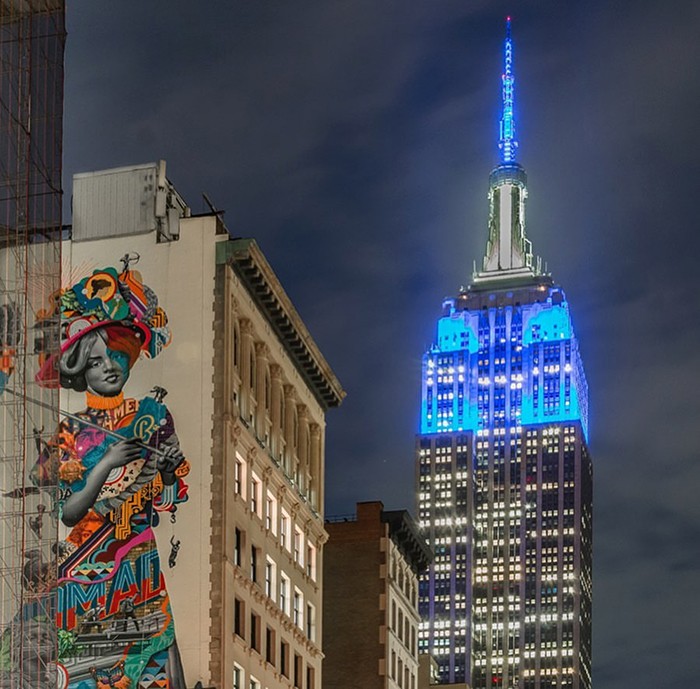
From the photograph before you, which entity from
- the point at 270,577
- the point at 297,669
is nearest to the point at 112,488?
the point at 270,577

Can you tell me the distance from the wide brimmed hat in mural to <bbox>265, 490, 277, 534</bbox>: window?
10.5 metres

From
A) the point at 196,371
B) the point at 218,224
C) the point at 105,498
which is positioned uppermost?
the point at 218,224

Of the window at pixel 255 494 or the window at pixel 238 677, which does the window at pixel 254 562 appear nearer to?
the window at pixel 255 494

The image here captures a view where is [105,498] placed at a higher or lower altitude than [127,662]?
higher

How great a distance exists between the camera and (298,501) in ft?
337

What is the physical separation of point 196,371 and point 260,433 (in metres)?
6.66

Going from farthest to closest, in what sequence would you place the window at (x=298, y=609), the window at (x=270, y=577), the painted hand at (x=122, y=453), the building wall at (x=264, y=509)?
the window at (x=298, y=609), the window at (x=270, y=577), the painted hand at (x=122, y=453), the building wall at (x=264, y=509)

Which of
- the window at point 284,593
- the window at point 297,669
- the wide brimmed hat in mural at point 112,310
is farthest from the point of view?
the window at point 297,669

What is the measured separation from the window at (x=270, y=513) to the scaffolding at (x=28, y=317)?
12470 mm

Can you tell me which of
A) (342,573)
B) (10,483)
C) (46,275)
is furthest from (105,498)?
(342,573)

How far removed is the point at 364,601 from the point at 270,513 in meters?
32.4

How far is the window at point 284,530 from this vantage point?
327 ft

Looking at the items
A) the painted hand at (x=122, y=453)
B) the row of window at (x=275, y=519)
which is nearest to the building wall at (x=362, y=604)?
the row of window at (x=275, y=519)

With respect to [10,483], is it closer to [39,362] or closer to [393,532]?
[39,362]
